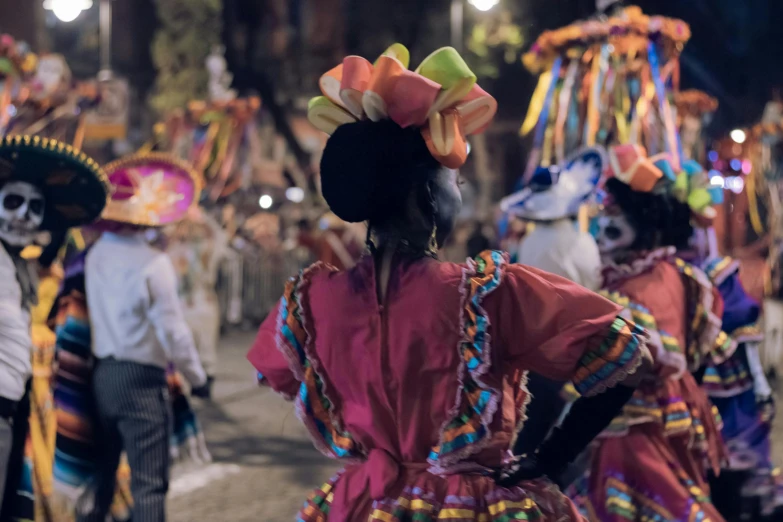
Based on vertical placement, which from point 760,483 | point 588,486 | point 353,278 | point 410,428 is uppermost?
point 353,278

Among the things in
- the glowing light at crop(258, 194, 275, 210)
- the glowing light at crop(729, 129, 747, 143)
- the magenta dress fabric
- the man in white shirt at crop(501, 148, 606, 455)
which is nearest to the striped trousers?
the man in white shirt at crop(501, 148, 606, 455)

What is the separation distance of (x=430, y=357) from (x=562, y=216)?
2934 mm

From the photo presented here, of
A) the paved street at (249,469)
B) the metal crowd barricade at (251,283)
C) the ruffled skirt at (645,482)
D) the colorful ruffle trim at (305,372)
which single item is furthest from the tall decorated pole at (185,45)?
the colorful ruffle trim at (305,372)

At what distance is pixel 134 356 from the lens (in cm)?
444

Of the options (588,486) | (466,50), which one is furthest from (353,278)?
(466,50)

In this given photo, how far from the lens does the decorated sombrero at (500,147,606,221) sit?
5086 mm

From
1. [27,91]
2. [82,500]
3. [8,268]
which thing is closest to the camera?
[8,268]

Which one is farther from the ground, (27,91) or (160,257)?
(27,91)

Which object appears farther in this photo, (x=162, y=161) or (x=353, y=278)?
(x=162, y=161)

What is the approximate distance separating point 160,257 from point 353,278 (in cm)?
250

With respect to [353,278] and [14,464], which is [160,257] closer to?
[14,464]

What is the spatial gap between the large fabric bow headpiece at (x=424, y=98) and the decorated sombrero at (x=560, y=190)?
2.68 meters

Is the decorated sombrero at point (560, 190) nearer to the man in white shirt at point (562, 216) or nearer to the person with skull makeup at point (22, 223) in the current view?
the man in white shirt at point (562, 216)

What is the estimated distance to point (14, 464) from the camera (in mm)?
4273
